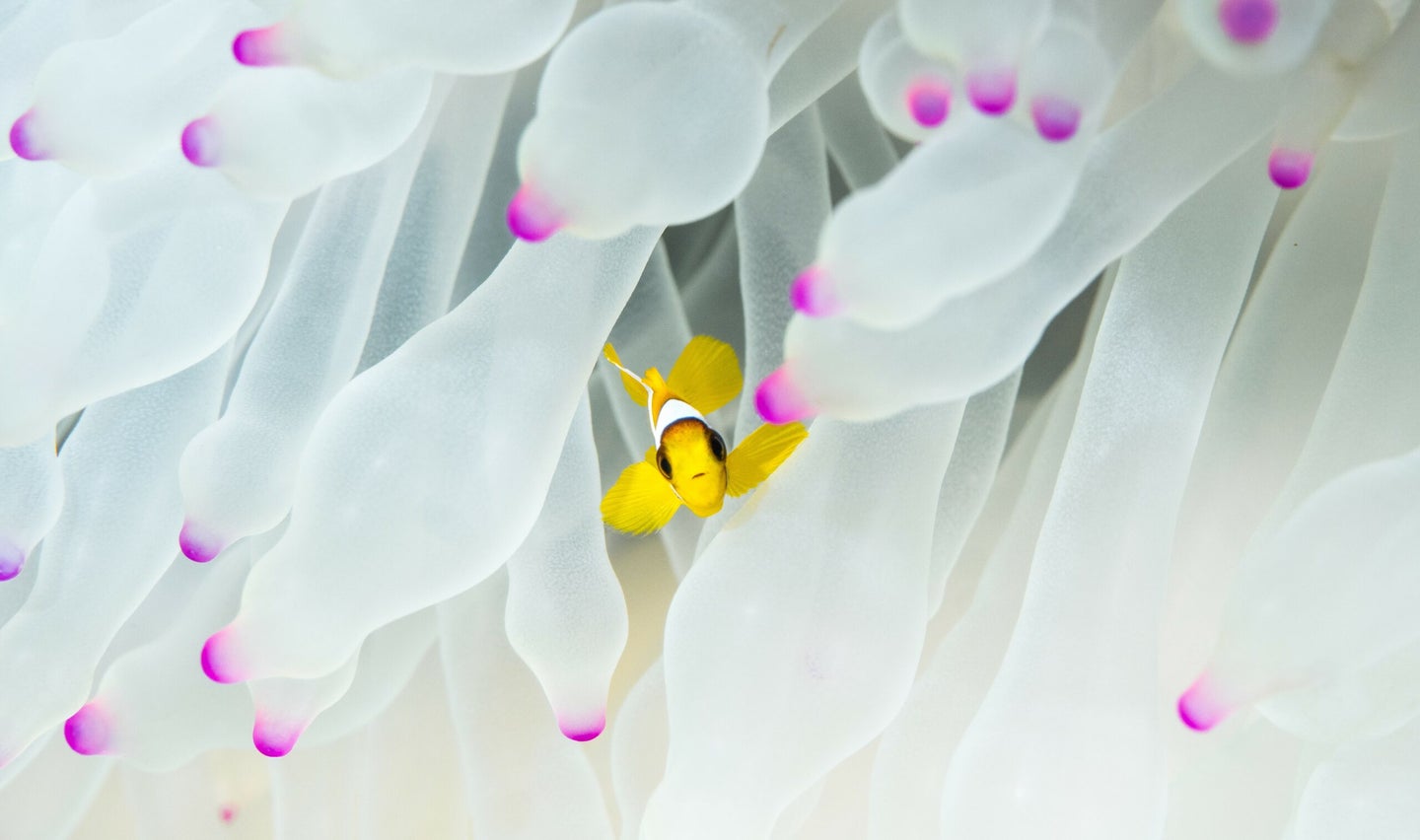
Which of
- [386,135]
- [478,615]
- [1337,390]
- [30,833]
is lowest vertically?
[30,833]

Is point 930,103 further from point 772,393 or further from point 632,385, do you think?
point 632,385

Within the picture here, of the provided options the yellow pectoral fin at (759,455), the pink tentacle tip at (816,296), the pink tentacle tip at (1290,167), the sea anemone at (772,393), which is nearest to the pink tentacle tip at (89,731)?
the sea anemone at (772,393)

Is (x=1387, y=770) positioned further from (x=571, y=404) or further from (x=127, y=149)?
(x=127, y=149)

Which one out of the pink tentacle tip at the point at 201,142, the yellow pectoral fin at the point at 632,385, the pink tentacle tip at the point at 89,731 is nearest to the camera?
the pink tentacle tip at the point at 201,142

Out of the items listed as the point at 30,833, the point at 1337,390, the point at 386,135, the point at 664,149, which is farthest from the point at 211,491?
the point at 1337,390

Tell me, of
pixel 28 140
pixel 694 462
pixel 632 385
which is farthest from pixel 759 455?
pixel 28 140

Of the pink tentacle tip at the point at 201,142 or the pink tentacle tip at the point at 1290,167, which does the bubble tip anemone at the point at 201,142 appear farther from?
the pink tentacle tip at the point at 1290,167

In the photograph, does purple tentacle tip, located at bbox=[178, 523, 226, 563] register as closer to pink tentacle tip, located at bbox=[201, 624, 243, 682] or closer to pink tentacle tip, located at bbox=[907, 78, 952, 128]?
pink tentacle tip, located at bbox=[201, 624, 243, 682]
